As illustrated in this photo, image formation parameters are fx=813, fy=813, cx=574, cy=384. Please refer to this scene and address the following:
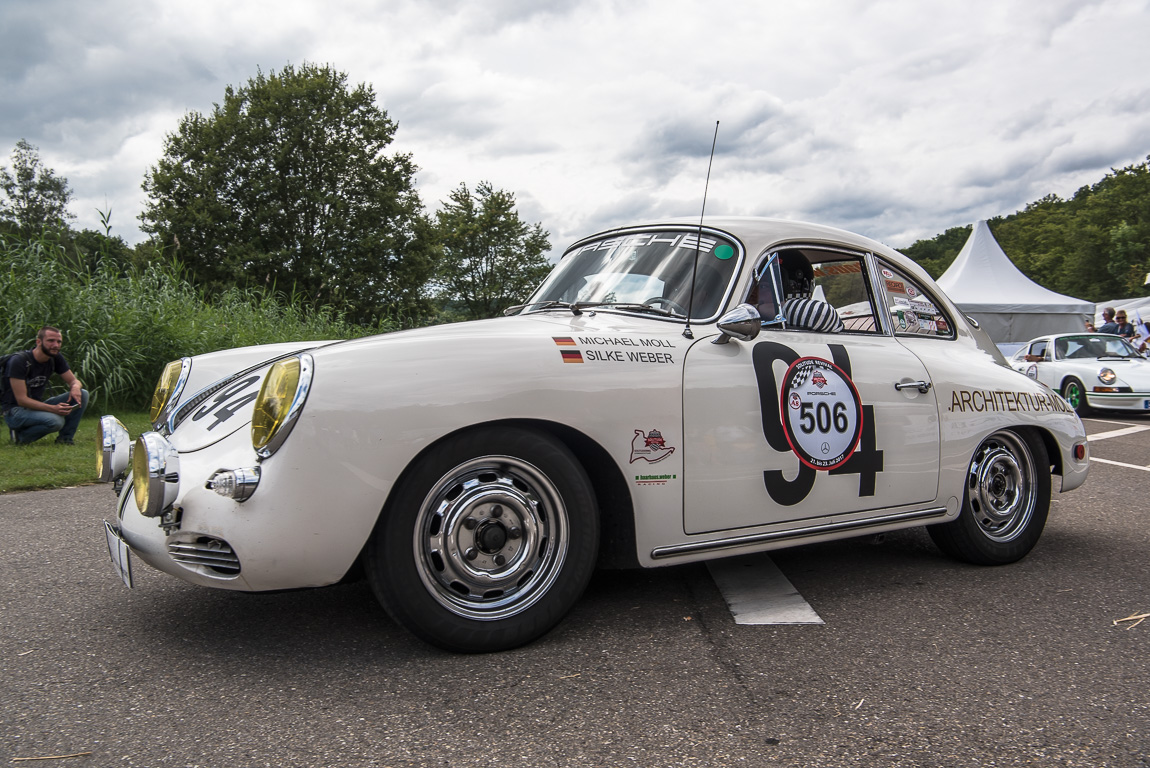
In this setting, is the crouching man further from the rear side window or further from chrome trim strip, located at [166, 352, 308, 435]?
the rear side window

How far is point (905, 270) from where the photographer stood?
13.4ft

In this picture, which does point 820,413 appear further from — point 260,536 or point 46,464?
point 46,464

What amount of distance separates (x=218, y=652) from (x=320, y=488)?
795mm

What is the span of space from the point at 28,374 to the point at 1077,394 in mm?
14115

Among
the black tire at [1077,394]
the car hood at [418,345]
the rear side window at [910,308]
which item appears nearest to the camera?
the car hood at [418,345]

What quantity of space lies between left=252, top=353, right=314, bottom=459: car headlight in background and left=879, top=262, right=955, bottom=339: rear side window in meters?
2.74

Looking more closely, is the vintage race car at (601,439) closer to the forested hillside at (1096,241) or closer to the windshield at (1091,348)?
the windshield at (1091,348)

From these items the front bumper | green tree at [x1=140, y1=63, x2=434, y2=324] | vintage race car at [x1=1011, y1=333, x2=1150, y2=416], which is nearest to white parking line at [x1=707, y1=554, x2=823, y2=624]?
the front bumper

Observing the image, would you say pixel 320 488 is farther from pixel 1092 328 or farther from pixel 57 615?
pixel 1092 328

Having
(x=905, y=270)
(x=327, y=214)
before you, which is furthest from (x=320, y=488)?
(x=327, y=214)

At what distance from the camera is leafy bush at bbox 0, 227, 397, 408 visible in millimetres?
9688

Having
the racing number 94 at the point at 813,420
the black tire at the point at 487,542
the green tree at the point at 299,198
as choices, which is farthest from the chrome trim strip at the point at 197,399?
the green tree at the point at 299,198

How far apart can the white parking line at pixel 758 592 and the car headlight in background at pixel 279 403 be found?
5.85 feet

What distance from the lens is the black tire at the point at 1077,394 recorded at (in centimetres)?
1274
